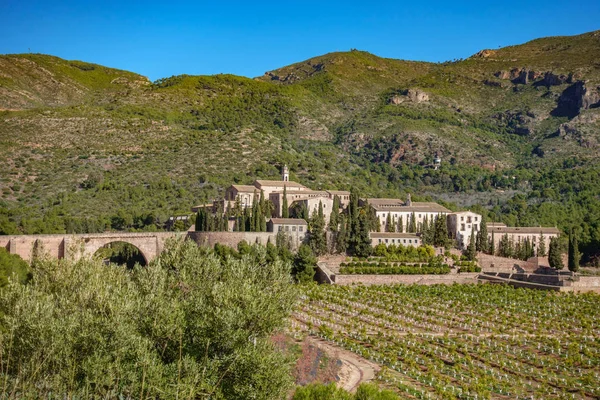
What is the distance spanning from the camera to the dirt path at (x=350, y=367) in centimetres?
3216

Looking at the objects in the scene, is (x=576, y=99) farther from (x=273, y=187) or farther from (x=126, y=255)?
(x=126, y=255)

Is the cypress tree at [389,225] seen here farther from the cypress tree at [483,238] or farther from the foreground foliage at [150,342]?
the foreground foliage at [150,342]

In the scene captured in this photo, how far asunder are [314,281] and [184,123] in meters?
75.6

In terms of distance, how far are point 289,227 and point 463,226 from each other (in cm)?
2105

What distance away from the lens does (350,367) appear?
114 feet

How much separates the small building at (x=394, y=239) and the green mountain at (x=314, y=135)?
71.3ft

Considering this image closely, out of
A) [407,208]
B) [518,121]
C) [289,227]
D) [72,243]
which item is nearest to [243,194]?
[289,227]

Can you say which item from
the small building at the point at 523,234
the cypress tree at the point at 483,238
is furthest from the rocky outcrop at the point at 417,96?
the cypress tree at the point at 483,238

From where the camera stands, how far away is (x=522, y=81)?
16812cm

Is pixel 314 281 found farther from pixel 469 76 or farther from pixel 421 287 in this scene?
pixel 469 76

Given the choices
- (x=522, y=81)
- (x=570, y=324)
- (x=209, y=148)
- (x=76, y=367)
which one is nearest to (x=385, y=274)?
(x=570, y=324)

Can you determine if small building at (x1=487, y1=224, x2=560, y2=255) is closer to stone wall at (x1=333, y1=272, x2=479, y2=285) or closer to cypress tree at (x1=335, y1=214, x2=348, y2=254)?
stone wall at (x1=333, y1=272, x2=479, y2=285)

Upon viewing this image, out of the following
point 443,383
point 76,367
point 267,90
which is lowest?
point 443,383

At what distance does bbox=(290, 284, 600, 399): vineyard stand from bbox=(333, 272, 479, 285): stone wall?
1527mm
